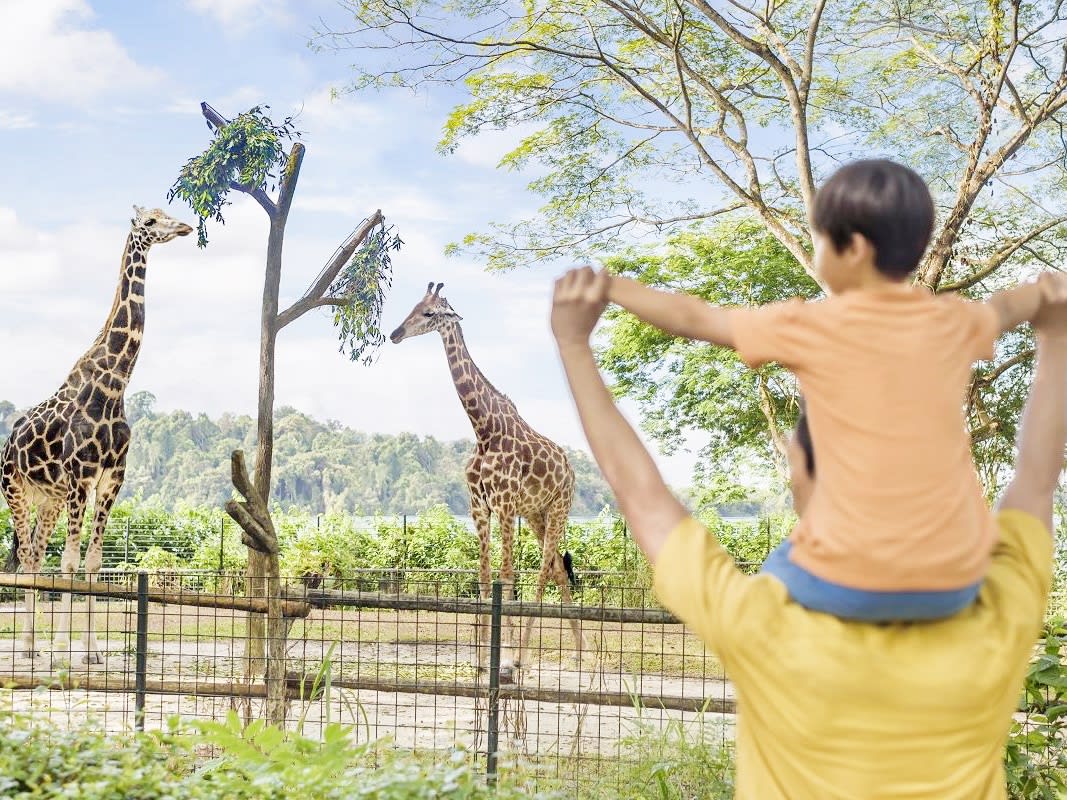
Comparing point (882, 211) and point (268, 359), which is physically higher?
point (268, 359)

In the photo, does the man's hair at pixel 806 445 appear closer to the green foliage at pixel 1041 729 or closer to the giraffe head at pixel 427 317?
the green foliage at pixel 1041 729

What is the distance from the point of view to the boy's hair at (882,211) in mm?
1065

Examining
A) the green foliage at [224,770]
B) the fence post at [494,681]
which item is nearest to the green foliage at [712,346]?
the fence post at [494,681]

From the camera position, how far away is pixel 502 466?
7141 millimetres

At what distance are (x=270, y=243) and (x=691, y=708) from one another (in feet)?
13.8

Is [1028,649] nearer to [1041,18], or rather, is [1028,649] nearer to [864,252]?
[864,252]

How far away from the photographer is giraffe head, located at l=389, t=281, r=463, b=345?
7.44m

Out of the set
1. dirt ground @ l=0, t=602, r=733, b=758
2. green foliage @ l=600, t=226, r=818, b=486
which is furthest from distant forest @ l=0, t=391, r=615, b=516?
dirt ground @ l=0, t=602, r=733, b=758

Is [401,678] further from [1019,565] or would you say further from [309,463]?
[309,463]

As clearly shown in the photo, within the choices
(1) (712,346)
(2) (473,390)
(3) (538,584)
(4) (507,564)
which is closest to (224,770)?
(3) (538,584)

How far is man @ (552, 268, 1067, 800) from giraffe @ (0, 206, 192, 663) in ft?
20.9

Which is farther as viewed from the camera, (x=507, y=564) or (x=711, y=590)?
(x=507, y=564)

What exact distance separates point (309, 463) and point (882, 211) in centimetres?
2373

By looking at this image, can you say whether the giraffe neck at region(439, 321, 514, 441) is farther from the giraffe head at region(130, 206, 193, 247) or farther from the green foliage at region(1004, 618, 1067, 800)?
the green foliage at region(1004, 618, 1067, 800)
